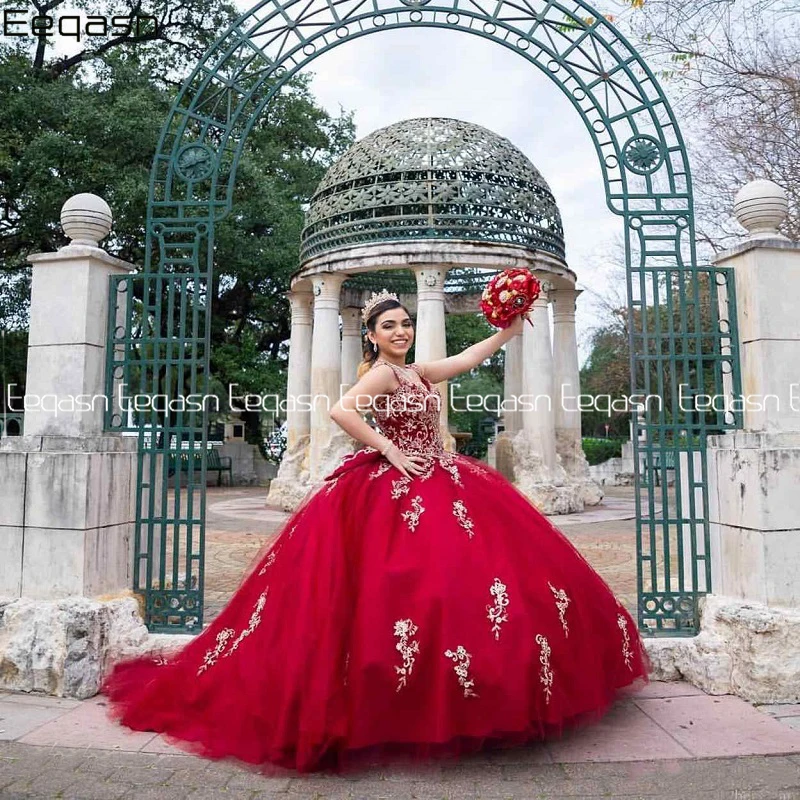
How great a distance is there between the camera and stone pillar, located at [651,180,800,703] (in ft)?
12.4

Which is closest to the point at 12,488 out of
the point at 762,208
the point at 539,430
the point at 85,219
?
the point at 85,219

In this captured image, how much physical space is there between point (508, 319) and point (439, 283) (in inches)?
328

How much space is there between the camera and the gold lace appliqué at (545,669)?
280 cm

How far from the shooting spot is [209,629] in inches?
142

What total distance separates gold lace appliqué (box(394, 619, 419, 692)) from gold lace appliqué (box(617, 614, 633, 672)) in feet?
3.98

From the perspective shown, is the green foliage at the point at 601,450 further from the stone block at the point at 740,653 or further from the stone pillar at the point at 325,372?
the stone block at the point at 740,653

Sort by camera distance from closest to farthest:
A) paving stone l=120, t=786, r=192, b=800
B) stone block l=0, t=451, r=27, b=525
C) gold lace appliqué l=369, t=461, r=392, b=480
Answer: paving stone l=120, t=786, r=192, b=800 < gold lace appliqué l=369, t=461, r=392, b=480 < stone block l=0, t=451, r=27, b=525

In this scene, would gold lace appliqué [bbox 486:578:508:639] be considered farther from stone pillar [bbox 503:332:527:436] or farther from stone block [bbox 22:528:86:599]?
stone pillar [bbox 503:332:527:436]

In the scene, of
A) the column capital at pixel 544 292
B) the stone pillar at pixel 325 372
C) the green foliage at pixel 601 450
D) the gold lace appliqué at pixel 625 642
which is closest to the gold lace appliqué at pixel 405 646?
the gold lace appliqué at pixel 625 642

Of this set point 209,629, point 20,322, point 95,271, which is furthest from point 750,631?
point 20,322

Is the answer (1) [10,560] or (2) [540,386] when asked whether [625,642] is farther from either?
(2) [540,386]

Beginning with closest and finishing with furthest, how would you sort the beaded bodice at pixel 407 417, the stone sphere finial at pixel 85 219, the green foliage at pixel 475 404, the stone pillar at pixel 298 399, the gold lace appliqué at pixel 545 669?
1. the gold lace appliqué at pixel 545 669
2. the beaded bodice at pixel 407 417
3. the stone sphere finial at pixel 85 219
4. the stone pillar at pixel 298 399
5. the green foliage at pixel 475 404

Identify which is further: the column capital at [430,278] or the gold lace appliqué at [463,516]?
the column capital at [430,278]

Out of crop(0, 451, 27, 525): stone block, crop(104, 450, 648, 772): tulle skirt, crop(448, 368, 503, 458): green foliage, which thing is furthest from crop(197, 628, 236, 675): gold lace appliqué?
crop(448, 368, 503, 458): green foliage
